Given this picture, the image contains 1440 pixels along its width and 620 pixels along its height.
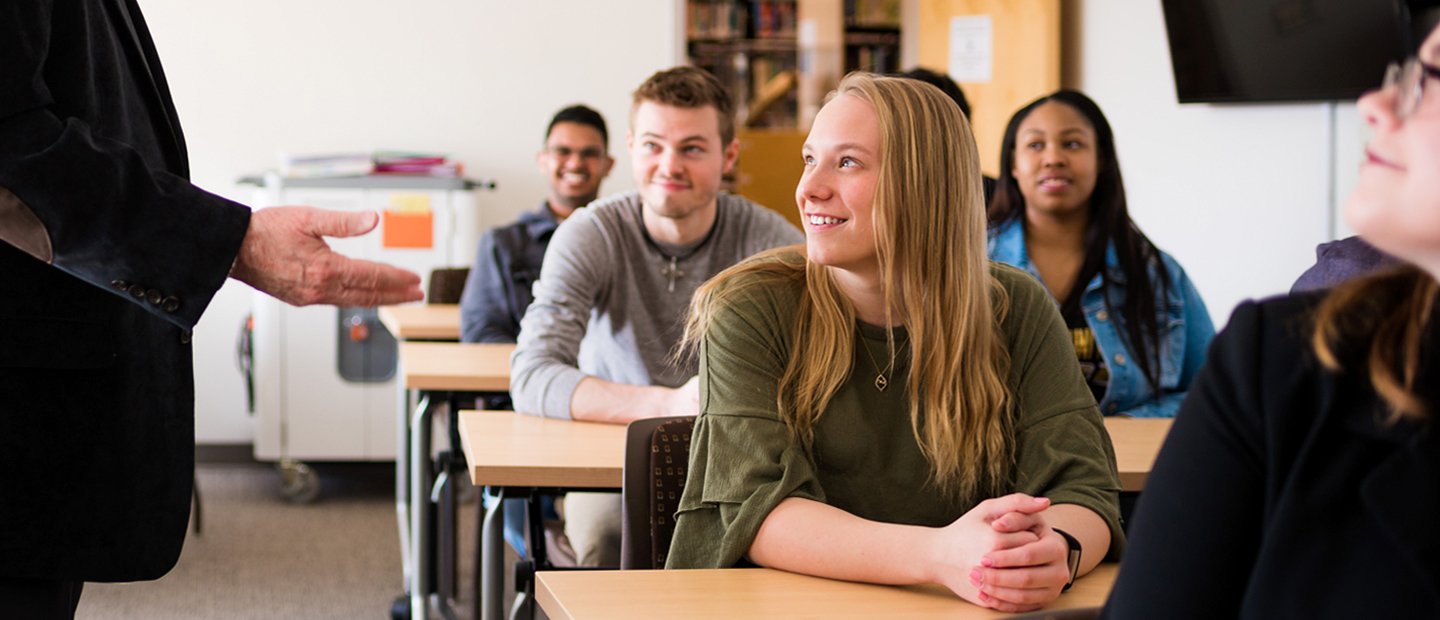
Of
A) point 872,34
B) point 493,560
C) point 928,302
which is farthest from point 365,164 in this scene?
point 872,34

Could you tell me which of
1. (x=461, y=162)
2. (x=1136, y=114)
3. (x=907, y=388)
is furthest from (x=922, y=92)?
(x=461, y=162)

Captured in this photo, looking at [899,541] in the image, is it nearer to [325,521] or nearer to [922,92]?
[922,92]

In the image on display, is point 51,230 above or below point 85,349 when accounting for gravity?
above

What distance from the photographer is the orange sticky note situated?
5371mm

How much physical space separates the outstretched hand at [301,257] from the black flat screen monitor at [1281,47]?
3077mm

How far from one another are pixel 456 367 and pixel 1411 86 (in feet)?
8.34

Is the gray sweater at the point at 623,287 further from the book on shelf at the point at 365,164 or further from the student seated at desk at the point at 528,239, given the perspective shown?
the book on shelf at the point at 365,164

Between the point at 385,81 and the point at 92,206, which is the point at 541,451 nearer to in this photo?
the point at 92,206

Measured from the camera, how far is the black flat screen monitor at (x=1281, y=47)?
12.1 feet

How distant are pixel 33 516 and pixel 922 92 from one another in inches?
45.0

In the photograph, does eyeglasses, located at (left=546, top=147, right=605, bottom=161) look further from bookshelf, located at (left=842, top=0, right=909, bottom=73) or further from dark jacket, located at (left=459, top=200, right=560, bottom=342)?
bookshelf, located at (left=842, top=0, right=909, bottom=73)

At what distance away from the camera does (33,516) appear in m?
1.35

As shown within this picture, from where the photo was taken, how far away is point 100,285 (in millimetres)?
1267

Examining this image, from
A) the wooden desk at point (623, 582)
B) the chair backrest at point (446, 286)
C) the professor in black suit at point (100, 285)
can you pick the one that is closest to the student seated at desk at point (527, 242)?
the chair backrest at point (446, 286)
